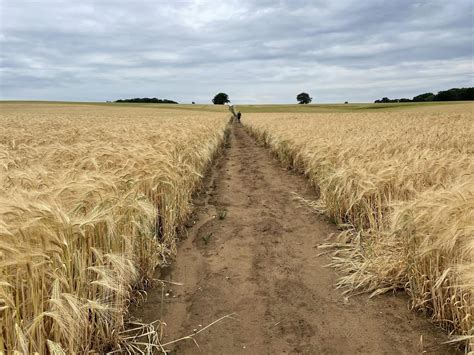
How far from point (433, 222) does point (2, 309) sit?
2.97 m

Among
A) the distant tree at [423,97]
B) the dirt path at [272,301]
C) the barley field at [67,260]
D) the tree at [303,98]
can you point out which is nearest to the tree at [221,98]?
the tree at [303,98]

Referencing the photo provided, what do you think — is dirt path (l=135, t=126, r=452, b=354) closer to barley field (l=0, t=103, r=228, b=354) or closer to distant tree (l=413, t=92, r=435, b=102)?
barley field (l=0, t=103, r=228, b=354)

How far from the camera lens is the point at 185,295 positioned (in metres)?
3.74

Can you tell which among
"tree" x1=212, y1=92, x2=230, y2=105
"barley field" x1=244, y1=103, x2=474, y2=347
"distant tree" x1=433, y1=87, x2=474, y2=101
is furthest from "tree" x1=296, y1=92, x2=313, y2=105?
"barley field" x1=244, y1=103, x2=474, y2=347

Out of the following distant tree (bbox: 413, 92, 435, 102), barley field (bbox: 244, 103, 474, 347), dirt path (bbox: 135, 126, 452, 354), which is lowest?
dirt path (bbox: 135, 126, 452, 354)

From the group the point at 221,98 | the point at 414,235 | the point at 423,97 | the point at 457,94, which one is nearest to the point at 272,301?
the point at 414,235

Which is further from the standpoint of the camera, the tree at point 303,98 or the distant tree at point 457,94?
the tree at point 303,98

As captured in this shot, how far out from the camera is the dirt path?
9.62 ft

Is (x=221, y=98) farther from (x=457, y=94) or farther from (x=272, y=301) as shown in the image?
(x=272, y=301)

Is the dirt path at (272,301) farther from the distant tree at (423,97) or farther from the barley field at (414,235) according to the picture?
the distant tree at (423,97)

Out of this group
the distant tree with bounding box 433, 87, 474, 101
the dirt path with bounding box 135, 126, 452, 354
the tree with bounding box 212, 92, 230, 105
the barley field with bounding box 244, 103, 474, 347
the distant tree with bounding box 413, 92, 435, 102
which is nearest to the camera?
the barley field with bounding box 244, 103, 474, 347

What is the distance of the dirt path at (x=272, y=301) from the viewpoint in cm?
293

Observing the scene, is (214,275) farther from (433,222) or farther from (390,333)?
(433,222)

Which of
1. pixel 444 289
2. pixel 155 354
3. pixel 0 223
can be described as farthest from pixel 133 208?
pixel 444 289
